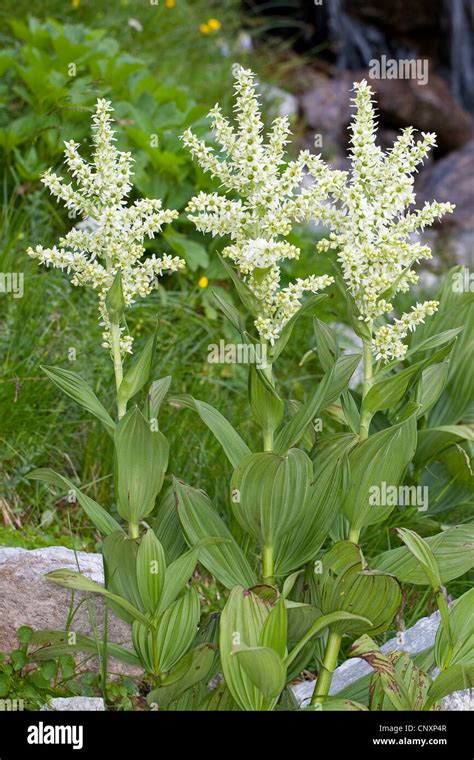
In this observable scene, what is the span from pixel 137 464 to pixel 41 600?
0.73m

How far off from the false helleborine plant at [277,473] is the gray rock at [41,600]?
0.96 feet

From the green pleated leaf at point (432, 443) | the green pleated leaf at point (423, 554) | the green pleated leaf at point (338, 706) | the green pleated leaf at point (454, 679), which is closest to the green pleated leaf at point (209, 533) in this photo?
the green pleated leaf at point (338, 706)

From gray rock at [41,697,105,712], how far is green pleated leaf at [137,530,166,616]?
38cm

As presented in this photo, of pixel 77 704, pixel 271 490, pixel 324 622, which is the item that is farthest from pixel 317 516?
pixel 77 704

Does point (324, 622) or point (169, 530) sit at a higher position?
point (169, 530)

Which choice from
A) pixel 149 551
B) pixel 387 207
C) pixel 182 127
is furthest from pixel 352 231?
pixel 182 127

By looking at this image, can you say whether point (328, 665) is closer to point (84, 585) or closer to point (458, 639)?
point (458, 639)

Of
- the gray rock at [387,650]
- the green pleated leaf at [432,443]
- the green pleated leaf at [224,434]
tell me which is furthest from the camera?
the green pleated leaf at [432,443]

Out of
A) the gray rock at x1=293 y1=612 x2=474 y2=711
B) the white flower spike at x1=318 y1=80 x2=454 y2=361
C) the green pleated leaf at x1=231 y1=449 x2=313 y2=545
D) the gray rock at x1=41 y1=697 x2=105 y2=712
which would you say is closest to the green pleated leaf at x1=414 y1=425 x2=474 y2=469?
the gray rock at x1=293 y1=612 x2=474 y2=711

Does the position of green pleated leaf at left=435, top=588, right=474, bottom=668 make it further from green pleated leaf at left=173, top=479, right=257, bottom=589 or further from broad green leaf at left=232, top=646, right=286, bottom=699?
green pleated leaf at left=173, top=479, right=257, bottom=589

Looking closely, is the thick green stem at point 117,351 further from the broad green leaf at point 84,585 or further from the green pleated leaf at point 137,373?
the broad green leaf at point 84,585

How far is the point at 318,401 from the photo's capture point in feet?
9.09

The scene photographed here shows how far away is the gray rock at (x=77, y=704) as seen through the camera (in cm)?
285
